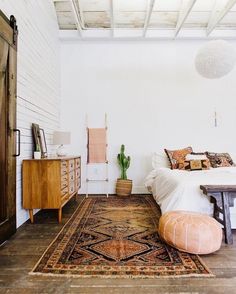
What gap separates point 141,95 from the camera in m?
5.80

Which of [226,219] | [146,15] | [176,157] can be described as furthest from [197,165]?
[146,15]

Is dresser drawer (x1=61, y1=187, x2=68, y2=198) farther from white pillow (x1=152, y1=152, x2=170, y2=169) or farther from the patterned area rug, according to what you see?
white pillow (x1=152, y1=152, x2=170, y2=169)

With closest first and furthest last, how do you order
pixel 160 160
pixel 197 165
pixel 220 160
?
pixel 197 165, pixel 220 160, pixel 160 160

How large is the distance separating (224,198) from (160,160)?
252 cm

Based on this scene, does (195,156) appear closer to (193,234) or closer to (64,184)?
(64,184)

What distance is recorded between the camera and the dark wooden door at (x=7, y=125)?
265 centimetres

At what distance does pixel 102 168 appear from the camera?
5.74m

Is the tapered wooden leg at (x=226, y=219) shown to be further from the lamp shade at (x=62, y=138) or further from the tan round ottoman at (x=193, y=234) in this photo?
the lamp shade at (x=62, y=138)

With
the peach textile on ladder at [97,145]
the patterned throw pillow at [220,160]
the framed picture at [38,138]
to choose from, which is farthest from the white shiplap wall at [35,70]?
the patterned throw pillow at [220,160]

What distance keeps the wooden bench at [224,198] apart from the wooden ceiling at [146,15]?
3413mm

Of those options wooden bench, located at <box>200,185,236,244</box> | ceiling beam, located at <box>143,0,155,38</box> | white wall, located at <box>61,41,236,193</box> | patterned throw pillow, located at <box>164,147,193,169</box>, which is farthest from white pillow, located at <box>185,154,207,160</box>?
ceiling beam, located at <box>143,0,155,38</box>

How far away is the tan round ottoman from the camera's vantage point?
235 cm

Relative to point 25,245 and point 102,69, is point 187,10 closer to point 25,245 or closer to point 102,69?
point 102,69

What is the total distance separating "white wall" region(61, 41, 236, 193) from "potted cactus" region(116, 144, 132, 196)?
212 millimetres
